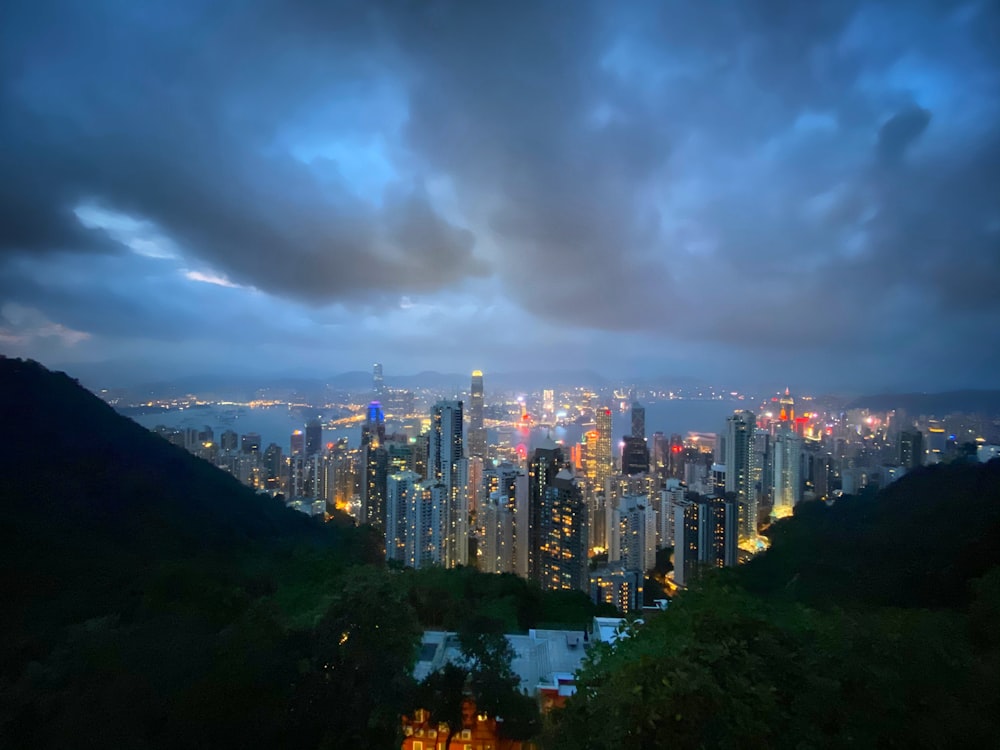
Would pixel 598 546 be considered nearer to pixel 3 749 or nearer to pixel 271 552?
pixel 271 552

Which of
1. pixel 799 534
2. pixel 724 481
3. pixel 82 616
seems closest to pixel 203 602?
pixel 82 616

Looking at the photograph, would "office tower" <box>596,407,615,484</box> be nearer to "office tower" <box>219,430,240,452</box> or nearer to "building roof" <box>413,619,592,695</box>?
"office tower" <box>219,430,240,452</box>

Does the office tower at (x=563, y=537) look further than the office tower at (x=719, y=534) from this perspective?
Yes

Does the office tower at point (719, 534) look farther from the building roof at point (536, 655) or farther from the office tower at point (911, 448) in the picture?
the building roof at point (536, 655)

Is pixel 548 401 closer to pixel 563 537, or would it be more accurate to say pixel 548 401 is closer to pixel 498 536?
pixel 498 536

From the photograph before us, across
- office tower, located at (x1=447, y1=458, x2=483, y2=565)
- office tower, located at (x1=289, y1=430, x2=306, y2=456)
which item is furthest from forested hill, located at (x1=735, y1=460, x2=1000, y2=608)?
office tower, located at (x1=289, y1=430, x2=306, y2=456)

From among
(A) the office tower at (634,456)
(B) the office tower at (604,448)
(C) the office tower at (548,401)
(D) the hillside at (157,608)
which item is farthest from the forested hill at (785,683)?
(C) the office tower at (548,401)
